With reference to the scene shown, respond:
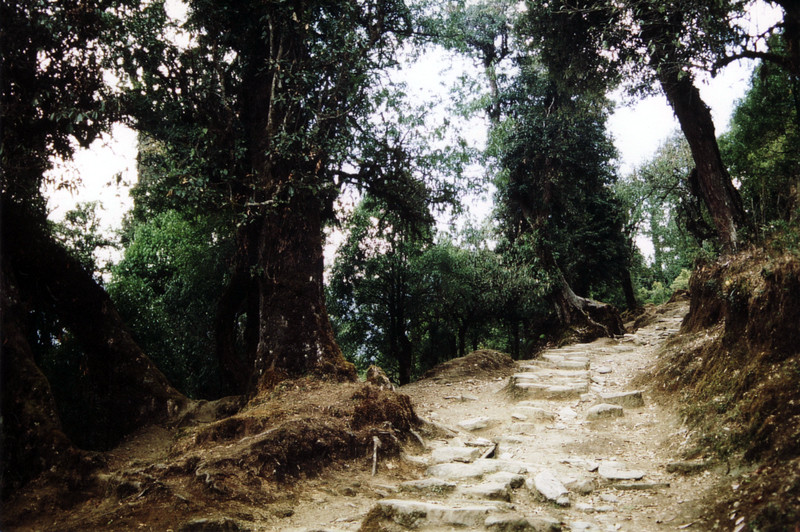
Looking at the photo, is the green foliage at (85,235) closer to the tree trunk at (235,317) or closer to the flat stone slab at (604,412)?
the tree trunk at (235,317)

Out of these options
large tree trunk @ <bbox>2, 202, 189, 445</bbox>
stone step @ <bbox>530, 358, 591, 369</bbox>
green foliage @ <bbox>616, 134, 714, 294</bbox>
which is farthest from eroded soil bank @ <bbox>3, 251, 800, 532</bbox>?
green foliage @ <bbox>616, 134, 714, 294</bbox>

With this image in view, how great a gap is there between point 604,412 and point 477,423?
202 centimetres

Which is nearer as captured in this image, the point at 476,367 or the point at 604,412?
the point at 604,412

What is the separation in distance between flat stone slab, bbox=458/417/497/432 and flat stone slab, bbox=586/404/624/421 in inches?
61.1

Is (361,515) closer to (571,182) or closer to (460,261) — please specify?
(460,261)

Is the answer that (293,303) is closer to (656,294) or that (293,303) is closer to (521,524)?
(521,524)

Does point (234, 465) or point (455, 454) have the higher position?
point (234, 465)

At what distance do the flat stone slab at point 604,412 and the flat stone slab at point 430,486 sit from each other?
339 cm

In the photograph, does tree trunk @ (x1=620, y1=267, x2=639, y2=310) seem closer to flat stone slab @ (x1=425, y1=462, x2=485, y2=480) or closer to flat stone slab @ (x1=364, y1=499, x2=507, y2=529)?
flat stone slab @ (x1=425, y1=462, x2=485, y2=480)

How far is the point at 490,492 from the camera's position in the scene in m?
4.90

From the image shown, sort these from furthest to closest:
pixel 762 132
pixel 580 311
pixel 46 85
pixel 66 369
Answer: pixel 580 311
pixel 762 132
pixel 66 369
pixel 46 85

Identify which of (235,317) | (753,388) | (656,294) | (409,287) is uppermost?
(409,287)

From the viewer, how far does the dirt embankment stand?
11.1ft

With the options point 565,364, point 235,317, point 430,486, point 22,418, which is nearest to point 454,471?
point 430,486
